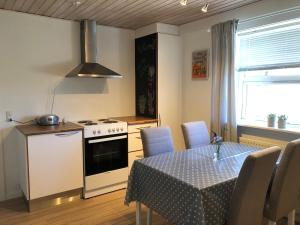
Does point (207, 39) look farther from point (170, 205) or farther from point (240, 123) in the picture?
point (170, 205)

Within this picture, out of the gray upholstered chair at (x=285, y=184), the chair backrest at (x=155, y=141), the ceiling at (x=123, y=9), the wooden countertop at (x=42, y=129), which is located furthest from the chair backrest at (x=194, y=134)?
the ceiling at (x=123, y=9)

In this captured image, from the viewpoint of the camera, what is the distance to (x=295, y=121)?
9.35ft

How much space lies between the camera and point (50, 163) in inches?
114

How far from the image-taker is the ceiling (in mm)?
2814

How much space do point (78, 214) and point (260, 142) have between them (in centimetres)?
223

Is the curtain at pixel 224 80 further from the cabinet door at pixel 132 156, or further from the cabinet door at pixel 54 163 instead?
the cabinet door at pixel 54 163

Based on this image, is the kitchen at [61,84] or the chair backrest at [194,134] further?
the kitchen at [61,84]

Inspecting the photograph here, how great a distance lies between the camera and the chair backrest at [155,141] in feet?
8.32

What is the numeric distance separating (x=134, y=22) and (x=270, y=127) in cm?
231

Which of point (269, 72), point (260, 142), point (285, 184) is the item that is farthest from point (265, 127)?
point (285, 184)

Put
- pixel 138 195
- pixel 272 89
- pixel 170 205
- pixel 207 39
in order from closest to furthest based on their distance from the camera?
pixel 170 205, pixel 138 195, pixel 272 89, pixel 207 39

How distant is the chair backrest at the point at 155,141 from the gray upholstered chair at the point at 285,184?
1.08 m

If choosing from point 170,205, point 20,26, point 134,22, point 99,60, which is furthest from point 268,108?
point 20,26

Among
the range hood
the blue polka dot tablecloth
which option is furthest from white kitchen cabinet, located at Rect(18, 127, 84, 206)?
the blue polka dot tablecloth
